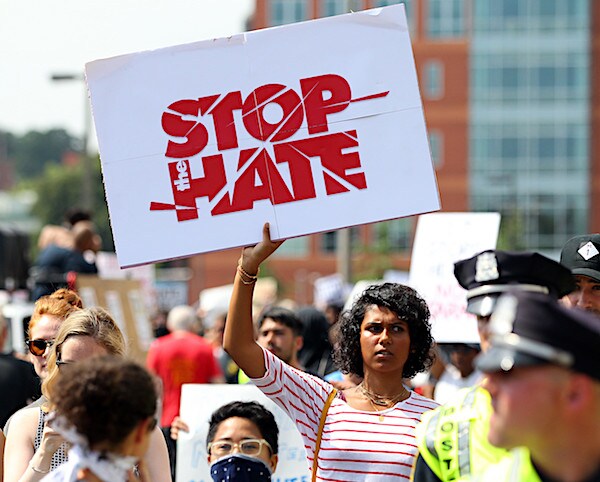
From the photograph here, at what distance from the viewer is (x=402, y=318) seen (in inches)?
202

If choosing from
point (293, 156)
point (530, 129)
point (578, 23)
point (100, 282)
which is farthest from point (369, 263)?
point (293, 156)

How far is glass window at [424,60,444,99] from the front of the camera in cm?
6844

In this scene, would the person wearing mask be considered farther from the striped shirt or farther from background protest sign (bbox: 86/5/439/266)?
background protest sign (bbox: 86/5/439/266)

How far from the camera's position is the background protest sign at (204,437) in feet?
22.2

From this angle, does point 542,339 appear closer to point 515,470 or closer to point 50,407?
point 515,470

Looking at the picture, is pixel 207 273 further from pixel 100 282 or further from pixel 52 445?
pixel 52 445

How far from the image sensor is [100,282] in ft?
39.3

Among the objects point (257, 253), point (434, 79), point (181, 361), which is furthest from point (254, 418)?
point (434, 79)

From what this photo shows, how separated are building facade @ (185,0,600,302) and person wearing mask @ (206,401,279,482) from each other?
6041 cm

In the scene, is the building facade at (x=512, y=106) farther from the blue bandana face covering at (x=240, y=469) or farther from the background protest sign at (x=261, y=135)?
the background protest sign at (x=261, y=135)

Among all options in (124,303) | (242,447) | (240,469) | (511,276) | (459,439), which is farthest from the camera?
(124,303)

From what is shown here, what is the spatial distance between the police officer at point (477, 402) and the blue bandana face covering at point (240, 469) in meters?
1.70

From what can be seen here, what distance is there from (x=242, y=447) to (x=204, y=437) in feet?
4.89

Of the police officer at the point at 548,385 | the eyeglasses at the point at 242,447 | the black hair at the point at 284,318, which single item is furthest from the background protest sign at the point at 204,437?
the police officer at the point at 548,385
